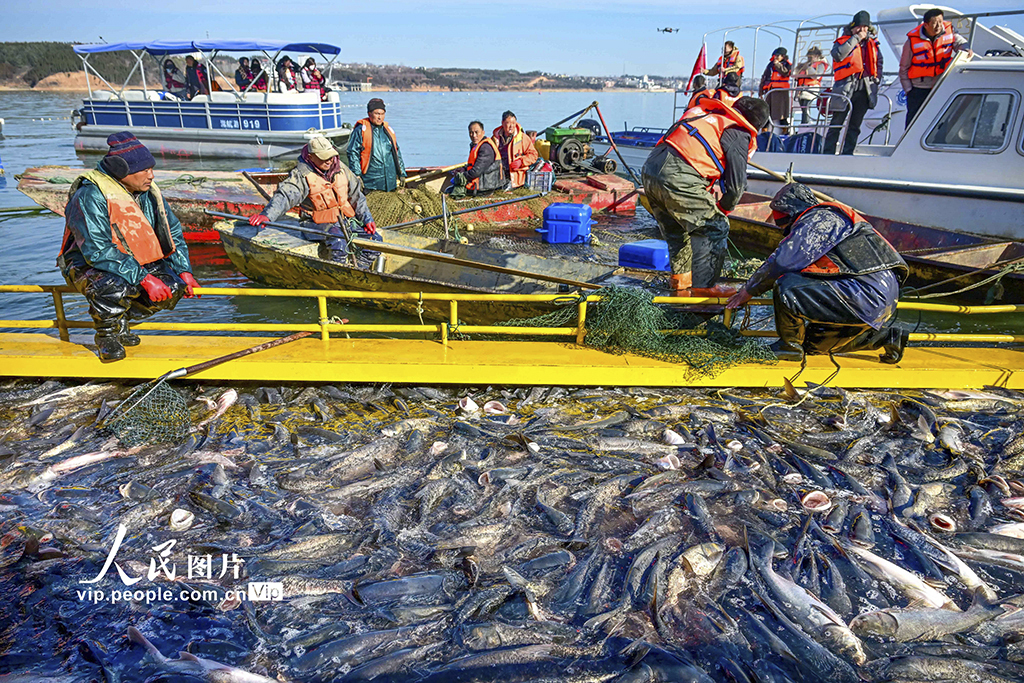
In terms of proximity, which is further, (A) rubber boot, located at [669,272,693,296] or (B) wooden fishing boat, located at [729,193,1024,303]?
(B) wooden fishing boat, located at [729,193,1024,303]

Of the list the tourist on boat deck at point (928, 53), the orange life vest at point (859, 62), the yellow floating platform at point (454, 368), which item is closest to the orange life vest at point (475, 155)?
the orange life vest at point (859, 62)

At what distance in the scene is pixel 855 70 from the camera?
1251 cm

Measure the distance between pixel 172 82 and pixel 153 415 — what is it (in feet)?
82.6

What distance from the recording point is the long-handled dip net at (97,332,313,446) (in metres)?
5.30

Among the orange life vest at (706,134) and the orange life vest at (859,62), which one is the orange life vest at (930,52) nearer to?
the orange life vest at (859,62)

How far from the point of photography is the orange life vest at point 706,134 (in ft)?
21.6

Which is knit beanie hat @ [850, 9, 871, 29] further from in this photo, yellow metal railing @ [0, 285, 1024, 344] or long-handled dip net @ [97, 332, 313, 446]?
long-handled dip net @ [97, 332, 313, 446]

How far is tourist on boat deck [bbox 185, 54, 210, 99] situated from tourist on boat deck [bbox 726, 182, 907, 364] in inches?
1003

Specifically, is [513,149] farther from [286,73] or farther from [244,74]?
[244,74]

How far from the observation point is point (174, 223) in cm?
617

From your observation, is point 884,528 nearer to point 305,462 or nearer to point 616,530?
point 616,530

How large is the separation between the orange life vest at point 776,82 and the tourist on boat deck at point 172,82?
21823mm

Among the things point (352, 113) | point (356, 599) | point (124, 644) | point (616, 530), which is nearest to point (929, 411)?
point (616, 530)

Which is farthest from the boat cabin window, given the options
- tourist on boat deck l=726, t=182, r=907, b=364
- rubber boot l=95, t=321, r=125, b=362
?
rubber boot l=95, t=321, r=125, b=362
